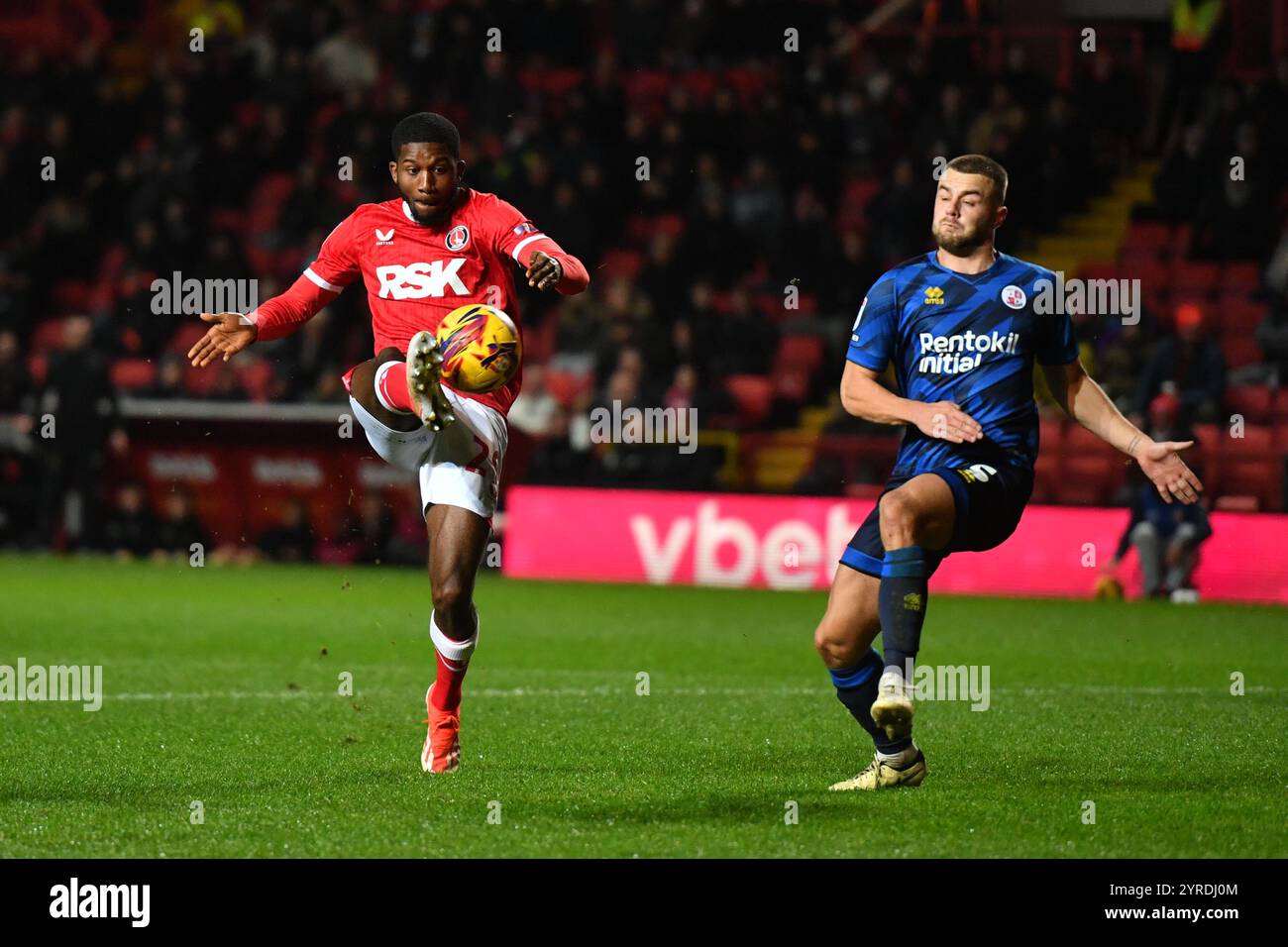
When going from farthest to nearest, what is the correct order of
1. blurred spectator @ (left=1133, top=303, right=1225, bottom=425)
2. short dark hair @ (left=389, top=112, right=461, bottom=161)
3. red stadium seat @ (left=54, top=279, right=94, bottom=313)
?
1. red stadium seat @ (left=54, top=279, right=94, bottom=313)
2. blurred spectator @ (left=1133, top=303, right=1225, bottom=425)
3. short dark hair @ (left=389, top=112, right=461, bottom=161)

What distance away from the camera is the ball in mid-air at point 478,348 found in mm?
6711

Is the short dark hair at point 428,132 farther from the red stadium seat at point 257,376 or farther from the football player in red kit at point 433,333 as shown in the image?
the red stadium seat at point 257,376

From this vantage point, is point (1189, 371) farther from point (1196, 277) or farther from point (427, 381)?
point (427, 381)

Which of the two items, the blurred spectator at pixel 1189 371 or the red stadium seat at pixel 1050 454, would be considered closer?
the blurred spectator at pixel 1189 371

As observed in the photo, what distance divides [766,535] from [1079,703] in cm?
690

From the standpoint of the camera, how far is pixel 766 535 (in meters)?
16.0

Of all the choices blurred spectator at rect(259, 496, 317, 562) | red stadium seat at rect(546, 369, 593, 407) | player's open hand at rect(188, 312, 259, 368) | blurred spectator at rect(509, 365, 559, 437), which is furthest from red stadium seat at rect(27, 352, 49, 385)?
player's open hand at rect(188, 312, 259, 368)

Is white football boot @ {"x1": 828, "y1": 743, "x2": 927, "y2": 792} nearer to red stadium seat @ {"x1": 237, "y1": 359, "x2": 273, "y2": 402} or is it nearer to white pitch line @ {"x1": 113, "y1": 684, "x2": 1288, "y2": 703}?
white pitch line @ {"x1": 113, "y1": 684, "x2": 1288, "y2": 703}

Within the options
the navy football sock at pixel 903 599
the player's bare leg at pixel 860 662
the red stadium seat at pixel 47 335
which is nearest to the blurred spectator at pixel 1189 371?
the player's bare leg at pixel 860 662

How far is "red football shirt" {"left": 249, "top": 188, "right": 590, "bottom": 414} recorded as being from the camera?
724cm

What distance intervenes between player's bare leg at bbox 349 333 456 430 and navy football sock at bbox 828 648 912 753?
5.37ft

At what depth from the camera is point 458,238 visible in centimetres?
725

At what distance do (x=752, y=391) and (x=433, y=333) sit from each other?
1198 cm
